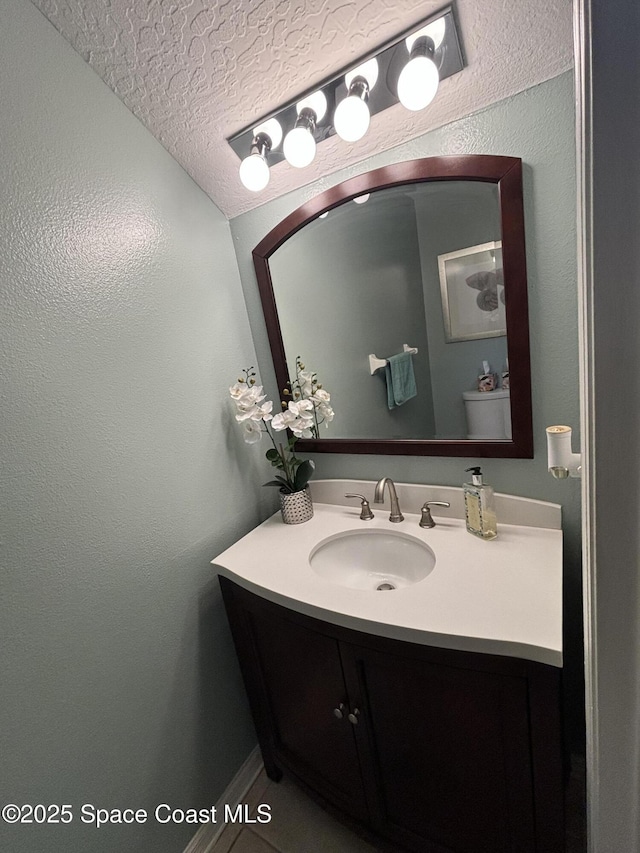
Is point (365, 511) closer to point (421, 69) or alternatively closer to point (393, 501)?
point (393, 501)

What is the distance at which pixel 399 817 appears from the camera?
85cm

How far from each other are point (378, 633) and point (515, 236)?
0.96m

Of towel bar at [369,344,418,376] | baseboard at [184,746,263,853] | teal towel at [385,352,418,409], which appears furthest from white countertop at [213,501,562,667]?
baseboard at [184,746,263,853]

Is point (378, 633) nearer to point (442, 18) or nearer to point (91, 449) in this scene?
point (91, 449)

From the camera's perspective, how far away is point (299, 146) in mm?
878

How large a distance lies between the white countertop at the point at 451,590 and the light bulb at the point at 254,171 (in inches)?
40.7

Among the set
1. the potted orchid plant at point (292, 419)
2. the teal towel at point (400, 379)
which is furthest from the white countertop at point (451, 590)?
the teal towel at point (400, 379)

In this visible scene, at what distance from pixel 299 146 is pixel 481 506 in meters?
1.04

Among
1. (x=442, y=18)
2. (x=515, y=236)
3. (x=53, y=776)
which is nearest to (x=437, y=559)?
(x=515, y=236)

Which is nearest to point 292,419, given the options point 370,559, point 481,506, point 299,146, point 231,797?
point 370,559

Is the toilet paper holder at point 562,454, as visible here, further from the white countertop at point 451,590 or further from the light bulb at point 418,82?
the light bulb at point 418,82

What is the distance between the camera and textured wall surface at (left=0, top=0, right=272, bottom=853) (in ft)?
2.35

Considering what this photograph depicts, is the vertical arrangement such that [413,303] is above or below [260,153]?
below

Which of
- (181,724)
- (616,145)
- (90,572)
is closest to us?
(616,145)
